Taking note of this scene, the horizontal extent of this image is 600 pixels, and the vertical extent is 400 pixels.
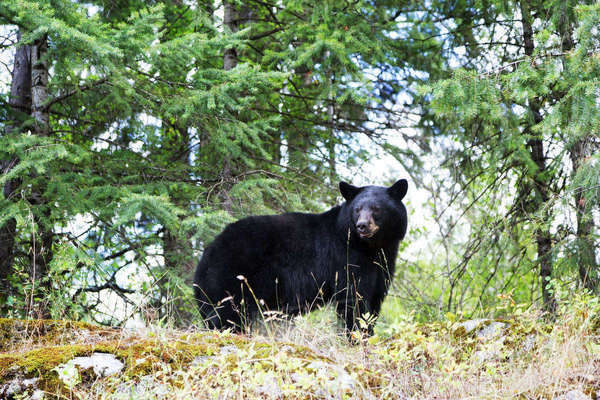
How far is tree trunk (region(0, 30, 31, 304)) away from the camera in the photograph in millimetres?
6500

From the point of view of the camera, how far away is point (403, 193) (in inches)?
255

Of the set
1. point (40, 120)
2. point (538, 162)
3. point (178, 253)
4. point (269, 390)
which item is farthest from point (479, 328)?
point (40, 120)

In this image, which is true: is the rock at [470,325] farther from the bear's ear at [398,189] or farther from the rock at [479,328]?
the bear's ear at [398,189]

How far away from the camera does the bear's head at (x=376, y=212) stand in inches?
236

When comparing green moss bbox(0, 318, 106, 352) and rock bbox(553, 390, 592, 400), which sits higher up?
green moss bbox(0, 318, 106, 352)

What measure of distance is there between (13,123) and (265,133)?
2.80m

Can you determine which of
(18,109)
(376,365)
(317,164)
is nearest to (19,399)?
(376,365)

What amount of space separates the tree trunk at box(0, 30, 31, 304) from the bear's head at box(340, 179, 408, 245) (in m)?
3.53

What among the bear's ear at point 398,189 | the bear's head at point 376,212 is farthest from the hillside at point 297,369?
the bear's ear at point 398,189

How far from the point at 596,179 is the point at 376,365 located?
8.66 ft

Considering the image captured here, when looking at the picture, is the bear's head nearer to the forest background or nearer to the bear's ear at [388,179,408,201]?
the bear's ear at [388,179,408,201]

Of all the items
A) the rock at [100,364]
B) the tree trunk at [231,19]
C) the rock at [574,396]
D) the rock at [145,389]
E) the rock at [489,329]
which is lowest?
the rock at [574,396]

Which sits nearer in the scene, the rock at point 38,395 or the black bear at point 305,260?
the rock at point 38,395

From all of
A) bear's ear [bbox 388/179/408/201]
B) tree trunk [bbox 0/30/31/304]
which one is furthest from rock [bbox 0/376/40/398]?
bear's ear [bbox 388/179/408/201]
